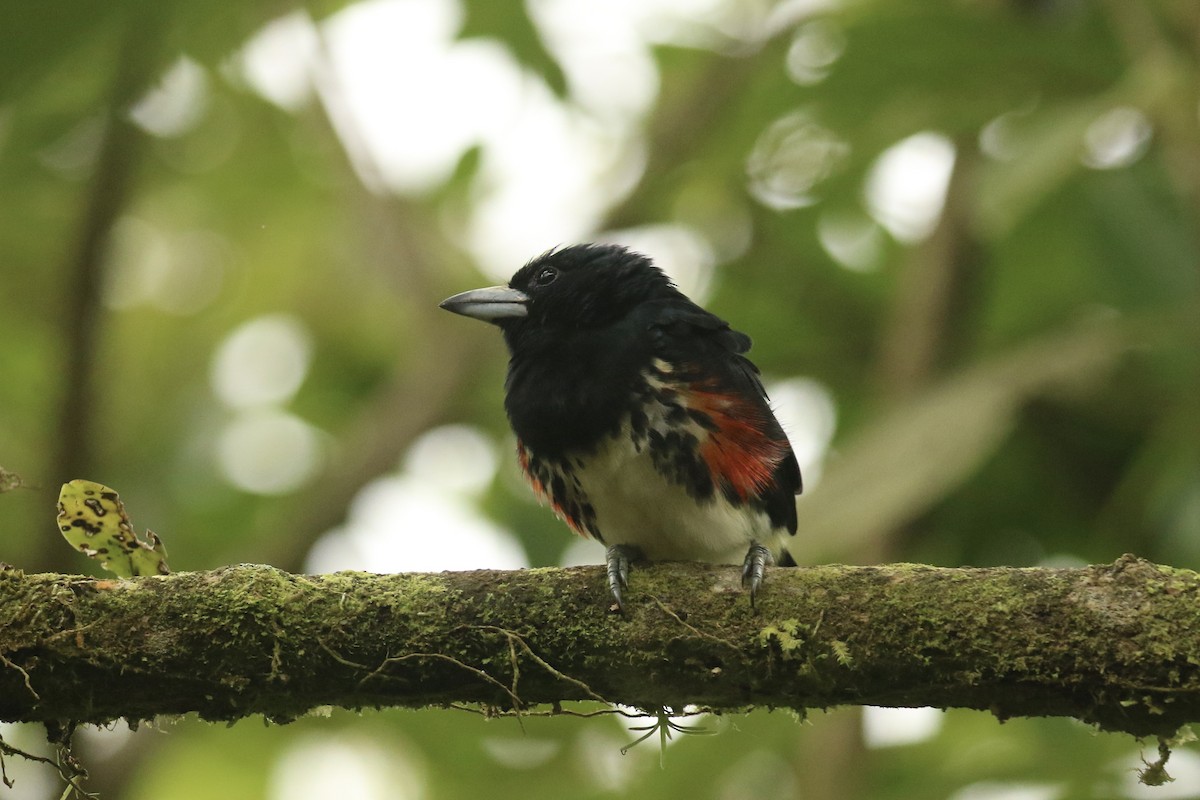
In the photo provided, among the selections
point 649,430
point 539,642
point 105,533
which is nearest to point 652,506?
point 649,430

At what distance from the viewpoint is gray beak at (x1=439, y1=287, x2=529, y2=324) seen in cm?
371

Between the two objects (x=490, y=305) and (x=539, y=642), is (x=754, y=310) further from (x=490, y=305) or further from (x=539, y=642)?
(x=539, y=642)


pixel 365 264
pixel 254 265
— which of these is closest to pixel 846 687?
pixel 365 264

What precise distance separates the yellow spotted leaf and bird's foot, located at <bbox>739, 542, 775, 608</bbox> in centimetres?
106

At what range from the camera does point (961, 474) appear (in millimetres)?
3730

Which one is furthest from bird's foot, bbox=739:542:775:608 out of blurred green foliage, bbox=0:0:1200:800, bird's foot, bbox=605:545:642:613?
blurred green foliage, bbox=0:0:1200:800

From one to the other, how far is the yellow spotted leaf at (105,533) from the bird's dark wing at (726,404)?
1230mm

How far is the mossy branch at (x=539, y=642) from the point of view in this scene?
221 centimetres

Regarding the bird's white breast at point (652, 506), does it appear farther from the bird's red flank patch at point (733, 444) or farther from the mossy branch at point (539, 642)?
the mossy branch at point (539, 642)

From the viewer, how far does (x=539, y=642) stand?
2.36 metres

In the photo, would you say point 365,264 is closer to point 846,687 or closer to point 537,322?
point 537,322

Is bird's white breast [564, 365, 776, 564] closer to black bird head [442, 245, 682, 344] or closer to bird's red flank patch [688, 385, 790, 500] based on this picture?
A: bird's red flank patch [688, 385, 790, 500]

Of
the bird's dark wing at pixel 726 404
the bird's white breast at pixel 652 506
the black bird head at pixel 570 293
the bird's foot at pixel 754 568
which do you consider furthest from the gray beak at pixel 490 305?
the bird's foot at pixel 754 568

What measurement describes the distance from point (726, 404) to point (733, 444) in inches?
3.7
